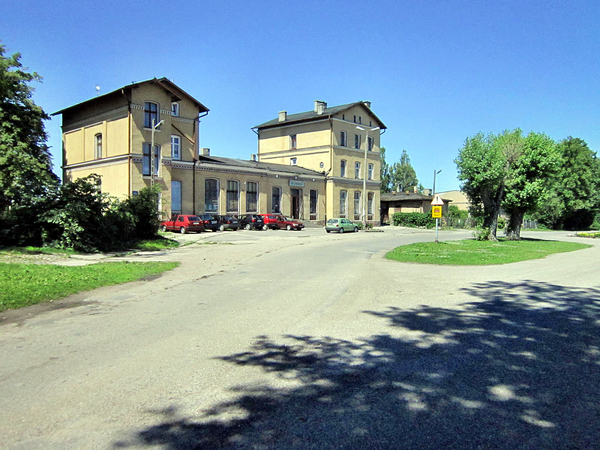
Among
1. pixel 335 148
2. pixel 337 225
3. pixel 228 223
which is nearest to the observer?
pixel 228 223

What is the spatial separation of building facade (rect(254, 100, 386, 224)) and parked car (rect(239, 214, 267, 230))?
15.0 m

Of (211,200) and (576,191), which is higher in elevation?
(576,191)

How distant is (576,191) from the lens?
66.2 m

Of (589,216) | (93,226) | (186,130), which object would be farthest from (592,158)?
(93,226)

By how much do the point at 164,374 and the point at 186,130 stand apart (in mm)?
40850

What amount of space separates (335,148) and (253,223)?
1787 cm

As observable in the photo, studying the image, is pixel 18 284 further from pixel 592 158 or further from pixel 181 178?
pixel 592 158

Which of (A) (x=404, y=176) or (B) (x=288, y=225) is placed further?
(A) (x=404, y=176)

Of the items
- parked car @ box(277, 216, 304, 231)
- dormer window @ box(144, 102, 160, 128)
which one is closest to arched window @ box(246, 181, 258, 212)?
parked car @ box(277, 216, 304, 231)

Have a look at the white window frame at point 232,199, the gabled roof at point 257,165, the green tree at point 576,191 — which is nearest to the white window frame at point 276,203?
the gabled roof at point 257,165

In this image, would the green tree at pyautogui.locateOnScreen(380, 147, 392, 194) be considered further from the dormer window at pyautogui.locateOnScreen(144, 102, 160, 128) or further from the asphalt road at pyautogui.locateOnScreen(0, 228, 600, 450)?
the asphalt road at pyautogui.locateOnScreen(0, 228, 600, 450)

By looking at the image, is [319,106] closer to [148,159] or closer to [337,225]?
[337,225]

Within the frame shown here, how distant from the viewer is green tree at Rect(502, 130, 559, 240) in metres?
28.6

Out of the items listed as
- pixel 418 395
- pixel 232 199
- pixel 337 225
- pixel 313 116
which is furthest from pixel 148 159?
pixel 418 395
